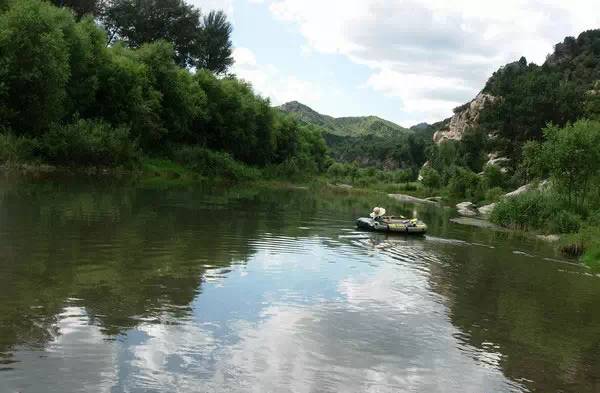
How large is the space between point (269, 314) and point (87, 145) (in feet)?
174

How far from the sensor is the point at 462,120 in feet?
598

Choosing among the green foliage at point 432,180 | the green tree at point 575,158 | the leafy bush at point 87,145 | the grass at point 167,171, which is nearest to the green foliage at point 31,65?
the leafy bush at point 87,145

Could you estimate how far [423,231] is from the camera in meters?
35.2

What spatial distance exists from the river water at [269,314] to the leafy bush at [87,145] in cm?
3337

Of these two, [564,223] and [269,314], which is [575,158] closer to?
[564,223]

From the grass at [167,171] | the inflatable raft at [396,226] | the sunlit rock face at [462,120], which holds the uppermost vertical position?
the sunlit rock face at [462,120]

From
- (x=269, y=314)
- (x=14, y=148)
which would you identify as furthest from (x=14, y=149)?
(x=269, y=314)

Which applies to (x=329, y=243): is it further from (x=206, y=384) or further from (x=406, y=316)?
(x=206, y=384)

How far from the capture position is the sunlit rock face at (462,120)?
165 metres

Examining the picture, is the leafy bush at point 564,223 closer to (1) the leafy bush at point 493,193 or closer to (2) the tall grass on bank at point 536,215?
(2) the tall grass on bank at point 536,215

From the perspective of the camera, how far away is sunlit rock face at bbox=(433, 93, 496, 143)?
16462cm

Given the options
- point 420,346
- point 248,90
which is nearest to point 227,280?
point 420,346

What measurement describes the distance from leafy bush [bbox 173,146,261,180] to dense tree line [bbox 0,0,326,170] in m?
3.09

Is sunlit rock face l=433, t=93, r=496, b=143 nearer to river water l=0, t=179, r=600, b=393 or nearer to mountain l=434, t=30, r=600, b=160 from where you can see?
mountain l=434, t=30, r=600, b=160
